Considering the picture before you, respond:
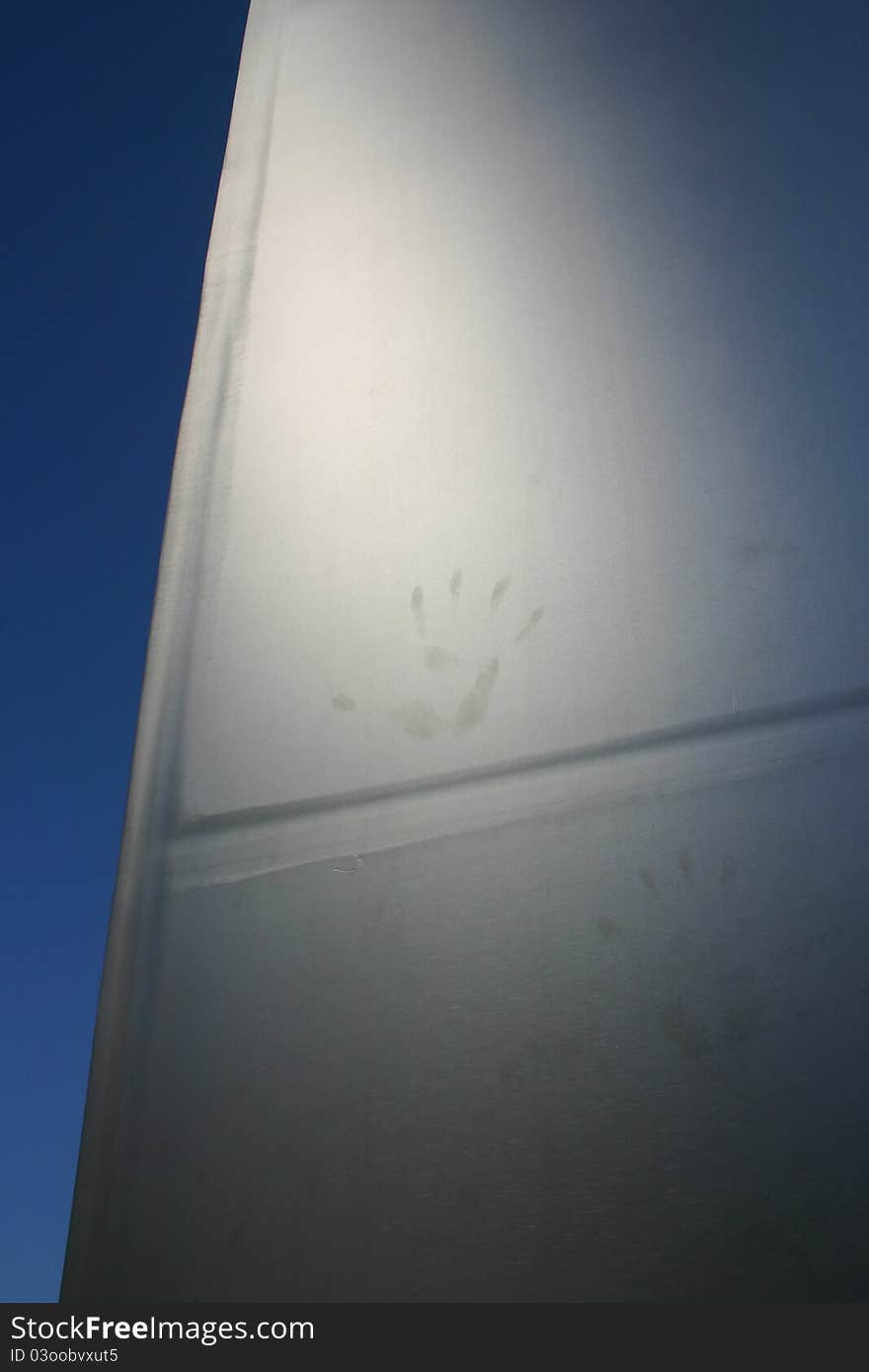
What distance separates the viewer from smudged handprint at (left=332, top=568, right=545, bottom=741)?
704mm

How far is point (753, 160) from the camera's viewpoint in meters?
0.86

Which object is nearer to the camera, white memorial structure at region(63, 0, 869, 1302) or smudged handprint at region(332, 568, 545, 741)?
white memorial structure at region(63, 0, 869, 1302)

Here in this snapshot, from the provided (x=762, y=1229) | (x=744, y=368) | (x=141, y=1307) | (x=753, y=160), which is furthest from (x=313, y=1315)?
(x=753, y=160)

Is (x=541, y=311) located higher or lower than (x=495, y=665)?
higher

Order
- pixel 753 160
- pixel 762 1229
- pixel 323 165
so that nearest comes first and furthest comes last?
pixel 762 1229, pixel 753 160, pixel 323 165

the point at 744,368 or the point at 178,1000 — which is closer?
the point at 178,1000

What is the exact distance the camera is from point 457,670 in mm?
725

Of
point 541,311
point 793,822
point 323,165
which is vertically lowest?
point 793,822

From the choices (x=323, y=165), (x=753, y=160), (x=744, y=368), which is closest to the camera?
(x=744, y=368)

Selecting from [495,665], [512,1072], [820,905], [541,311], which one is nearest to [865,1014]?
[820,905]

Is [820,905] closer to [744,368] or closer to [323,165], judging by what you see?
[744,368]

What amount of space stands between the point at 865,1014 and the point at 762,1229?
0.12 m

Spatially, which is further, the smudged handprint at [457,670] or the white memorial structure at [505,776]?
the smudged handprint at [457,670]

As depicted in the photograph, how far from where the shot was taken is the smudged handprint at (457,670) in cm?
70
